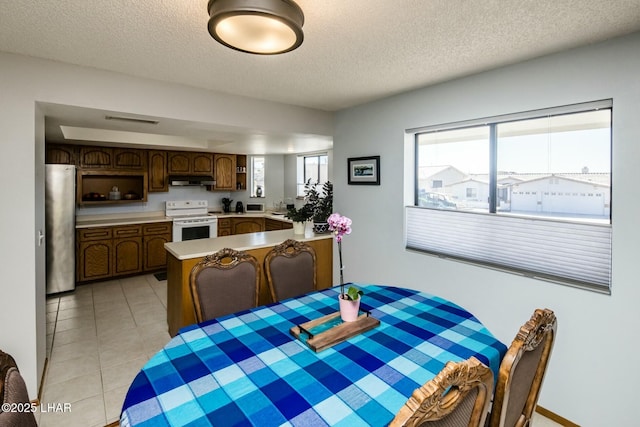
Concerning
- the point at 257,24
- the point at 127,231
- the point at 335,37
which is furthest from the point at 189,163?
the point at 257,24

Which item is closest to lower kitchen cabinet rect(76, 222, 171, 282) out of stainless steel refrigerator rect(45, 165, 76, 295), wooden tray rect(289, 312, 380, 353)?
stainless steel refrigerator rect(45, 165, 76, 295)

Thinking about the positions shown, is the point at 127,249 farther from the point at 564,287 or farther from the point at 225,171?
the point at 564,287

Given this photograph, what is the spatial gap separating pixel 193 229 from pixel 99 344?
276 cm

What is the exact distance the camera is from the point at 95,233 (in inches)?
186

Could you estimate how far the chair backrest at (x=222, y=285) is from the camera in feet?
6.44

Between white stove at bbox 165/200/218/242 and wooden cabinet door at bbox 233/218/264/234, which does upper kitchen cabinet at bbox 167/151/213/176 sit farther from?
wooden cabinet door at bbox 233/218/264/234

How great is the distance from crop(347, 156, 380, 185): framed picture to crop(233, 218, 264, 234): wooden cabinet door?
124 inches

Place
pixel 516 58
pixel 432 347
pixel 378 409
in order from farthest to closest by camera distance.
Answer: pixel 516 58 → pixel 432 347 → pixel 378 409

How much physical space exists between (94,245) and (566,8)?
5692 mm

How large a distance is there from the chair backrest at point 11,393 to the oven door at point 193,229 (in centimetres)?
473

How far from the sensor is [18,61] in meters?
2.11

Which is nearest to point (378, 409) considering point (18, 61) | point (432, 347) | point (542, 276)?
point (432, 347)

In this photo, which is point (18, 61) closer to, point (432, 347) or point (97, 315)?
point (97, 315)

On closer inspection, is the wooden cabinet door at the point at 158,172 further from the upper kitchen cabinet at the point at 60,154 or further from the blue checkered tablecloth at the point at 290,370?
the blue checkered tablecloth at the point at 290,370
